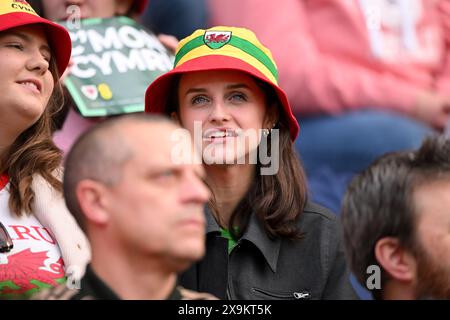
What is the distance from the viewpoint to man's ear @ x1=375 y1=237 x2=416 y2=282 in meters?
2.56

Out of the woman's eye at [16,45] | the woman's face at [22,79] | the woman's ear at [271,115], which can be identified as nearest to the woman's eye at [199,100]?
the woman's ear at [271,115]

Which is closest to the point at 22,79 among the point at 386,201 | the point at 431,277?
the point at 386,201

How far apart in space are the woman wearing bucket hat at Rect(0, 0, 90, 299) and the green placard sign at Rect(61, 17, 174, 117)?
324mm

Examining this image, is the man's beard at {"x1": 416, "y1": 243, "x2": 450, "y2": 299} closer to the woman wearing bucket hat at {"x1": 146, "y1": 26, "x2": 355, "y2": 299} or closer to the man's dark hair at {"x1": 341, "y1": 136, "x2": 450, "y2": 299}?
the man's dark hair at {"x1": 341, "y1": 136, "x2": 450, "y2": 299}

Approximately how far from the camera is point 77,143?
2.28 m

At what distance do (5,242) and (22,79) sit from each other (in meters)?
0.48

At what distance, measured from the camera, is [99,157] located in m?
2.20

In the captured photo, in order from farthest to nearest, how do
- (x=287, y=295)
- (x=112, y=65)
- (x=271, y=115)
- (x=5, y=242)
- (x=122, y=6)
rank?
1. (x=122, y=6)
2. (x=112, y=65)
3. (x=271, y=115)
4. (x=287, y=295)
5. (x=5, y=242)

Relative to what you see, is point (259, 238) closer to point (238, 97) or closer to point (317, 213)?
point (317, 213)

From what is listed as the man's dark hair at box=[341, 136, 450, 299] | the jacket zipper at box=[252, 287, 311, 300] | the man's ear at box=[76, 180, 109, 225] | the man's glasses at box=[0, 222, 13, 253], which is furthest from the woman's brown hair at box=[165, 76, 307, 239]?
the man's ear at box=[76, 180, 109, 225]

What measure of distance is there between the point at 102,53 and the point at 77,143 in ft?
4.10

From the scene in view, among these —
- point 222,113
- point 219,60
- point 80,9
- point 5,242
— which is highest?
point 80,9

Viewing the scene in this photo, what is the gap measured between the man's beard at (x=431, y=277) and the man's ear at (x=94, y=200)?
839 millimetres

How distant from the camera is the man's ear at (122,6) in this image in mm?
3711
